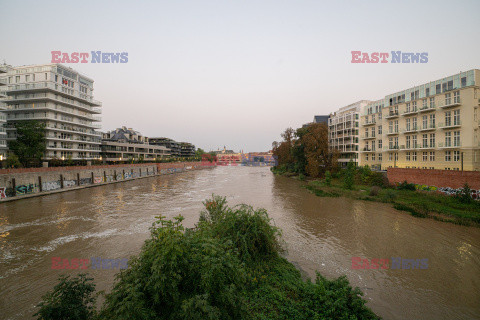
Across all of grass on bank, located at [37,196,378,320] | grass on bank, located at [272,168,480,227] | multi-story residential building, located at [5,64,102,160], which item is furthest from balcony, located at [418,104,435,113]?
multi-story residential building, located at [5,64,102,160]

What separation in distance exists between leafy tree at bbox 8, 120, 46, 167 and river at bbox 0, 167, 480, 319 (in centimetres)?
1899

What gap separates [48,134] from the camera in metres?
47.9

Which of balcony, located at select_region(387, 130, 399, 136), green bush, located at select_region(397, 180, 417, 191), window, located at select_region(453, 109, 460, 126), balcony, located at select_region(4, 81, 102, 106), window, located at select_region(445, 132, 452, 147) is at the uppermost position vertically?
balcony, located at select_region(4, 81, 102, 106)

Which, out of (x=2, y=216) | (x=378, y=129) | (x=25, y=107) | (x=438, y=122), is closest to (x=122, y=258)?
(x=2, y=216)

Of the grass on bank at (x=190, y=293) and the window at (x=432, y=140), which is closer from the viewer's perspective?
the grass on bank at (x=190, y=293)

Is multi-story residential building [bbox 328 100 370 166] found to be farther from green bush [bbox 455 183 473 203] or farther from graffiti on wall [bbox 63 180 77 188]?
graffiti on wall [bbox 63 180 77 188]

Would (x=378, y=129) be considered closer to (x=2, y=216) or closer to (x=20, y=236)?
(x=20, y=236)

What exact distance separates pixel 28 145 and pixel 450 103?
7221cm

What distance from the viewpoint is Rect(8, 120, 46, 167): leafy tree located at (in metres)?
38.5

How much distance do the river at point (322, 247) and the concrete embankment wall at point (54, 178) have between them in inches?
156

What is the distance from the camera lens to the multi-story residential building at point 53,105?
48.1 m

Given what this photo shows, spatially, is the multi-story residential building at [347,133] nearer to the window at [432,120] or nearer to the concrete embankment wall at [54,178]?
the window at [432,120]

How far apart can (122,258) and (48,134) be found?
5329cm

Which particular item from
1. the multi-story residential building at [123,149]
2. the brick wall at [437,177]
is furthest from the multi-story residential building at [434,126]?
the multi-story residential building at [123,149]
